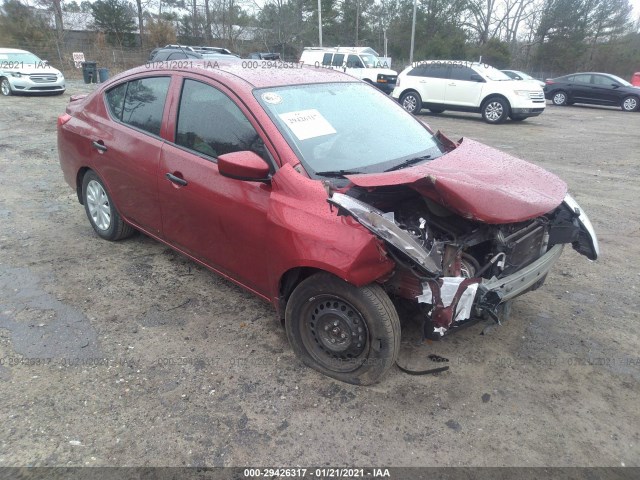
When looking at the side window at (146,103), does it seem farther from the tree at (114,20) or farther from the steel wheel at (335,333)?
the tree at (114,20)

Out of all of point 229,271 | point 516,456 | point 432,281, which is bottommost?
point 516,456

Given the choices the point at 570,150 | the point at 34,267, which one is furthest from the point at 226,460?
the point at 570,150

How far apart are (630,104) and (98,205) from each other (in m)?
21.1

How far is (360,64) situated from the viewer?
1942 cm

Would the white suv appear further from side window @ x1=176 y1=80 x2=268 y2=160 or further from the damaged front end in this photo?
the damaged front end

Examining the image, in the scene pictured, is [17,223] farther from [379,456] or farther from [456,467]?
[456,467]

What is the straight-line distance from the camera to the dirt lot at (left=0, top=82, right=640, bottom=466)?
95.5 inches

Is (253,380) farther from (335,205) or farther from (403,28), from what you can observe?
(403,28)

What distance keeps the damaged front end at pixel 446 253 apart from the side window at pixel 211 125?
860 millimetres

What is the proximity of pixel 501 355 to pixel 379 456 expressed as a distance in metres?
1.25

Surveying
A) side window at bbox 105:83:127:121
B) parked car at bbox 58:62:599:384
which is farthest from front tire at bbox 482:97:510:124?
side window at bbox 105:83:127:121

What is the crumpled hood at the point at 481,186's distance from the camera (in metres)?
2.49

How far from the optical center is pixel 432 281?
2.53m

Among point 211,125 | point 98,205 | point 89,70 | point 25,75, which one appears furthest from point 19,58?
point 211,125
